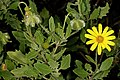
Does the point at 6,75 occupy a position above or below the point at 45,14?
below

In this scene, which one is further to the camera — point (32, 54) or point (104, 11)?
point (104, 11)

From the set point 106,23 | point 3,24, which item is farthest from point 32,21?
point 106,23

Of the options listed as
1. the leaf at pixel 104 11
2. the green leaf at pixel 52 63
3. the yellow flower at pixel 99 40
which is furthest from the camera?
the leaf at pixel 104 11

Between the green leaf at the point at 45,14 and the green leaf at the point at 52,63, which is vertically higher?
the green leaf at the point at 45,14

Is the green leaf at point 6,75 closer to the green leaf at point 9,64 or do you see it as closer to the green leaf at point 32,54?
the green leaf at point 9,64

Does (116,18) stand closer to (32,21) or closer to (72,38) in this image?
(72,38)

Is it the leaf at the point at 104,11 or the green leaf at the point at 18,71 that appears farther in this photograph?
the leaf at the point at 104,11

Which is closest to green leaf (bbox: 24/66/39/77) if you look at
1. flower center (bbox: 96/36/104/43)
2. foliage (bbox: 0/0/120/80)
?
foliage (bbox: 0/0/120/80)

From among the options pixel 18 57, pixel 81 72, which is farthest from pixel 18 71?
pixel 81 72

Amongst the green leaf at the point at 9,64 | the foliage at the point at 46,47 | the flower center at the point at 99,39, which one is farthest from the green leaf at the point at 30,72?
the flower center at the point at 99,39

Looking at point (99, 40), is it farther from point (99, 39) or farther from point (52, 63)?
point (52, 63)

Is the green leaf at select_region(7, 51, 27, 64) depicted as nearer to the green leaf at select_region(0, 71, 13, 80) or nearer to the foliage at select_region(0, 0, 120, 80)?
the foliage at select_region(0, 0, 120, 80)

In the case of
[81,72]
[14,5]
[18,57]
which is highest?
[14,5]
